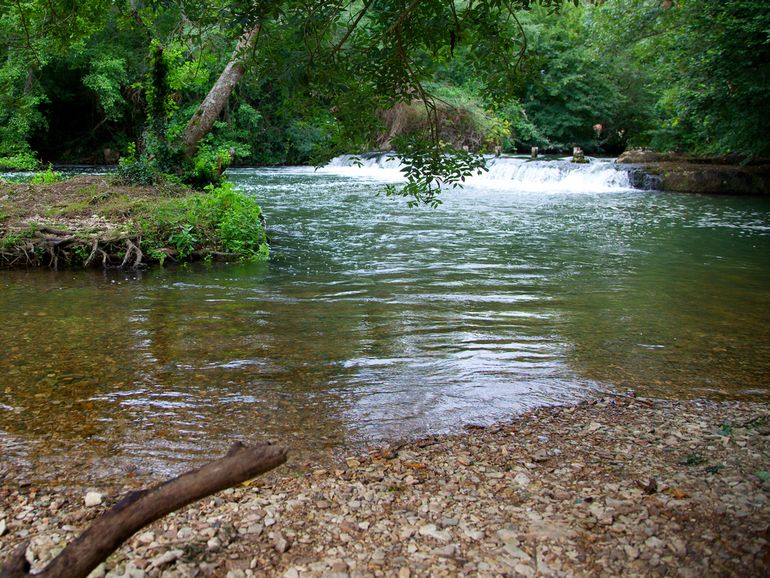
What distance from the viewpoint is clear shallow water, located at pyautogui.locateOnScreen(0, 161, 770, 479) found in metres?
4.65

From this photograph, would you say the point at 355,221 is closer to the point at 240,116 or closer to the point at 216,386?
the point at 216,386

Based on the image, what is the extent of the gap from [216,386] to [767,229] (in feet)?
45.6

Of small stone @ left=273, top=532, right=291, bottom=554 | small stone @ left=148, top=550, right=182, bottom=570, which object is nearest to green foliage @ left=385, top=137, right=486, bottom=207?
small stone @ left=273, top=532, right=291, bottom=554

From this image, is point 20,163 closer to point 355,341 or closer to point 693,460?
point 355,341

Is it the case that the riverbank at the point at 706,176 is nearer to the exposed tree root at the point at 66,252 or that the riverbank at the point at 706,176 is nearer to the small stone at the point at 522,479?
the exposed tree root at the point at 66,252

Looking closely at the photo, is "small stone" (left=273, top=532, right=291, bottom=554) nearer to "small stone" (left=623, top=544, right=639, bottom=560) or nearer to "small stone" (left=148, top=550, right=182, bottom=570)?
"small stone" (left=148, top=550, right=182, bottom=570)

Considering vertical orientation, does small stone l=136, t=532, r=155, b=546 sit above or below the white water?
below

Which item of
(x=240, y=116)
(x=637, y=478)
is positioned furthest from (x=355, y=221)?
(x=240, y=116)

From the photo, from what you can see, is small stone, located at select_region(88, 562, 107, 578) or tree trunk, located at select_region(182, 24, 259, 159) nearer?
small stone, located at select_region(88, 562, 107, 578)

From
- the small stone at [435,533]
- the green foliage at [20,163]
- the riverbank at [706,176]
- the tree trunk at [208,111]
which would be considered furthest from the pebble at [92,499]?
the green foliage at [20,163]

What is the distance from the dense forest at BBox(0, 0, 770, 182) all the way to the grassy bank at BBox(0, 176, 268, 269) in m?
1.88

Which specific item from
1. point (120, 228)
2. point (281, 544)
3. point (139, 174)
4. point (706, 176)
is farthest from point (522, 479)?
point (706, 176)

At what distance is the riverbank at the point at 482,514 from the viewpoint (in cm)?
300

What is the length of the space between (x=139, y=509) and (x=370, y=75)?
3.63 metres
